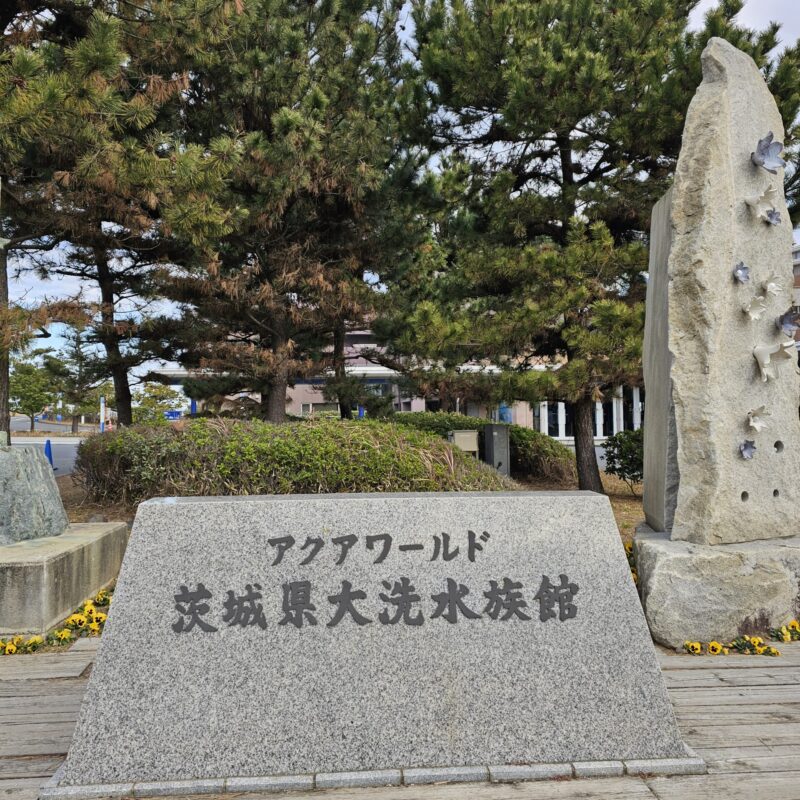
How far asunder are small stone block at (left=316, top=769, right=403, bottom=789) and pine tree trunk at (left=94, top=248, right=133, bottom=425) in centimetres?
872

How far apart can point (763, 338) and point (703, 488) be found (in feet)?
3.41

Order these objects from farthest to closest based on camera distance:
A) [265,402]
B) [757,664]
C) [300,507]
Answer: [265,402]
[757,664]
[300,507]

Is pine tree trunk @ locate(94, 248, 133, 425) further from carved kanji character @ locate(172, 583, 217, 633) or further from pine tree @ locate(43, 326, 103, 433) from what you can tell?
carved kanji character @ locate(172, 583, 217, 633)

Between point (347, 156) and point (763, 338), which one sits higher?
point (347, 156)

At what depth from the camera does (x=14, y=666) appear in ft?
10.8

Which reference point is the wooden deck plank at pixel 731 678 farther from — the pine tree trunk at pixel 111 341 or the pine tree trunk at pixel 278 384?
the pine tree trunk at pixel 111 341

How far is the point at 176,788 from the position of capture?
1944mm

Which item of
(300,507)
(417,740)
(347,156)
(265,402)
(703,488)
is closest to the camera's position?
(417,740)

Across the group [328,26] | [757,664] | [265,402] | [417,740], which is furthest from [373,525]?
[265,402]

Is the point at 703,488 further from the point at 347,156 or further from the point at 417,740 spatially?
the point at 347,156

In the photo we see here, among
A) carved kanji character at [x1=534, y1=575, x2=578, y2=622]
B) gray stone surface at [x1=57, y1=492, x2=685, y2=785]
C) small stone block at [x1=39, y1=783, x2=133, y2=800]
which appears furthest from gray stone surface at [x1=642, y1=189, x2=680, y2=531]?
small stone block at [x1=39, y1=783, x2=133, y2=800]

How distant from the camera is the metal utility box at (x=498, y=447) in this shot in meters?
9.88

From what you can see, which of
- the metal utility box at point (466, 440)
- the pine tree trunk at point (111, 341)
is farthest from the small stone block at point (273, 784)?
the pine tree trunk at point (111, 341)

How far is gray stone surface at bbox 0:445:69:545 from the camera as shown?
4.20 meters
